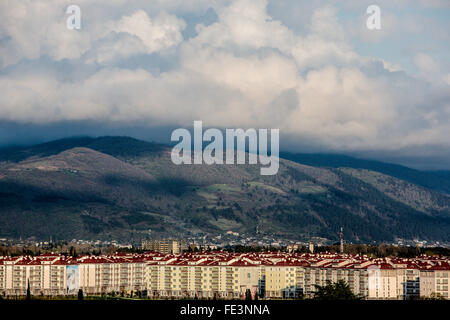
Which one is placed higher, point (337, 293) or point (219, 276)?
point (219, 276)

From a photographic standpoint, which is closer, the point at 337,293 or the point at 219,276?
the point at 337,293

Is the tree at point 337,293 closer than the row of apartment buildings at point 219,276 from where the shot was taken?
Yes
